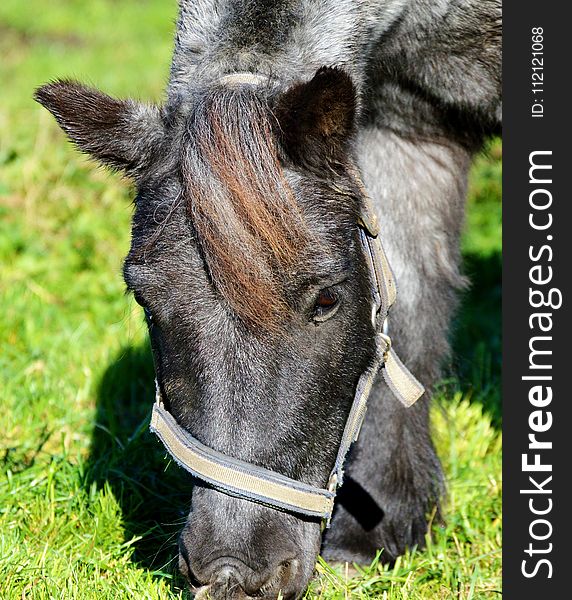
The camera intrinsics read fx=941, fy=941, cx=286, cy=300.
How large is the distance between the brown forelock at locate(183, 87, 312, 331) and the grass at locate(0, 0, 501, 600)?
3.19 feet

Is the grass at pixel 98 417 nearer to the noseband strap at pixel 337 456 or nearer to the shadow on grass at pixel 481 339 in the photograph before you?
the shadow on grass at pixel 481 339

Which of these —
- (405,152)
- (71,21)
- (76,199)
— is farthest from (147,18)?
(405,152)

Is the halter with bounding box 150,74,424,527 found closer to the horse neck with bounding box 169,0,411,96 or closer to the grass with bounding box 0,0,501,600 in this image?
the horse neck with bounding box 169,0,411,96

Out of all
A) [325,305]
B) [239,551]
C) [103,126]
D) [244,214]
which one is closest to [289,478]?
[239,551]

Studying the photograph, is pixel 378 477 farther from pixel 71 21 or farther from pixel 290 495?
pixel 71 21

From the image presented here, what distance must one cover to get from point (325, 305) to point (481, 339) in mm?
2790

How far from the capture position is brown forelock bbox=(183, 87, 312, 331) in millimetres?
2553

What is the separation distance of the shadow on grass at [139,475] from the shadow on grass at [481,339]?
140 cm

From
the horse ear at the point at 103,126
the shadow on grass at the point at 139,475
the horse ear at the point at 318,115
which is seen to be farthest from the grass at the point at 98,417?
the horse ear at the point at 318,115

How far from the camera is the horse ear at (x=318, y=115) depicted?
257cm

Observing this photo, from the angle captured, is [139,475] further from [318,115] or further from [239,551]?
[318,115]

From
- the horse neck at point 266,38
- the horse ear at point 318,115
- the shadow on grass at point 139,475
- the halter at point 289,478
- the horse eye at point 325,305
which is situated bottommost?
the shadow on grass at point 139,475

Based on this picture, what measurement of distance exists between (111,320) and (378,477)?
1.95 meters

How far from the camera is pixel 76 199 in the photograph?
6219 mm
